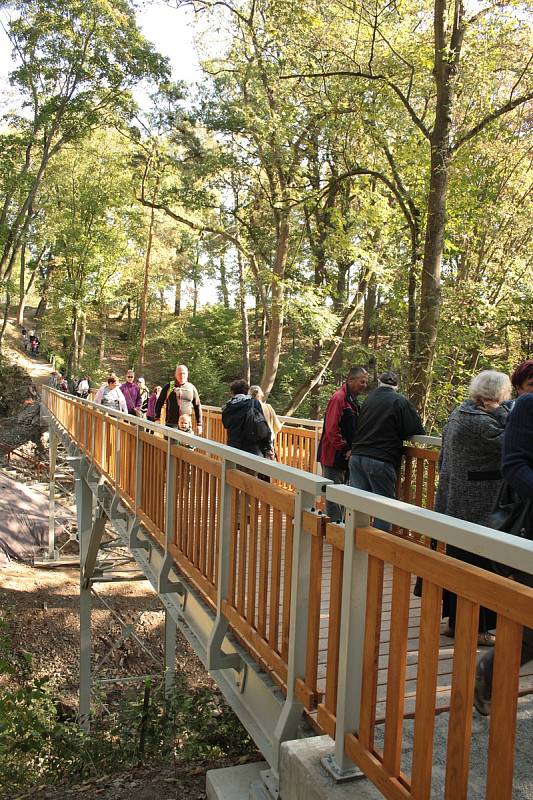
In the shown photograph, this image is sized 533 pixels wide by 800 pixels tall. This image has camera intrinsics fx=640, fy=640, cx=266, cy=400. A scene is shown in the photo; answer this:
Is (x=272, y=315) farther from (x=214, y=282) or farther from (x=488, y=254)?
(x=214, y=282)

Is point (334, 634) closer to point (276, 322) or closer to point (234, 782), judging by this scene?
point (234, 782)

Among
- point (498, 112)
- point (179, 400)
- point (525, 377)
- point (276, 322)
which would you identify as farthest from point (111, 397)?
point (525, 377)

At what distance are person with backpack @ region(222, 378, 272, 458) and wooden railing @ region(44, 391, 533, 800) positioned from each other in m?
2.20

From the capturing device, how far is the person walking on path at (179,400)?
29.4ft

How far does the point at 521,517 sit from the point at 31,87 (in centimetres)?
2813

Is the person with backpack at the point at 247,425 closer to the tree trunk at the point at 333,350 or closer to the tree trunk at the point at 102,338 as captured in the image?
the tree trunk at the point at 333,350

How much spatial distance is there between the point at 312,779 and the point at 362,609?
631 millimetres

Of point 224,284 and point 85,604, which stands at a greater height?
point 224,284

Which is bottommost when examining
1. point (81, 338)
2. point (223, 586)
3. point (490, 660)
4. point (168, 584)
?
point (168, 584)

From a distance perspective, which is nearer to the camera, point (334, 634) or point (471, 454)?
point (334, 634)

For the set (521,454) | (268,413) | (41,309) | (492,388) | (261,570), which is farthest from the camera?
(41,309)

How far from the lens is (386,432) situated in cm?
499

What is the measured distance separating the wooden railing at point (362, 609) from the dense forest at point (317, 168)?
479cm

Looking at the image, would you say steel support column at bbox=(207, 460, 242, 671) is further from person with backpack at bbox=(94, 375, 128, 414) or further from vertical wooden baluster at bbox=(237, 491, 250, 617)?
person with backpack at bbox=(94, 375, 128, 414)
